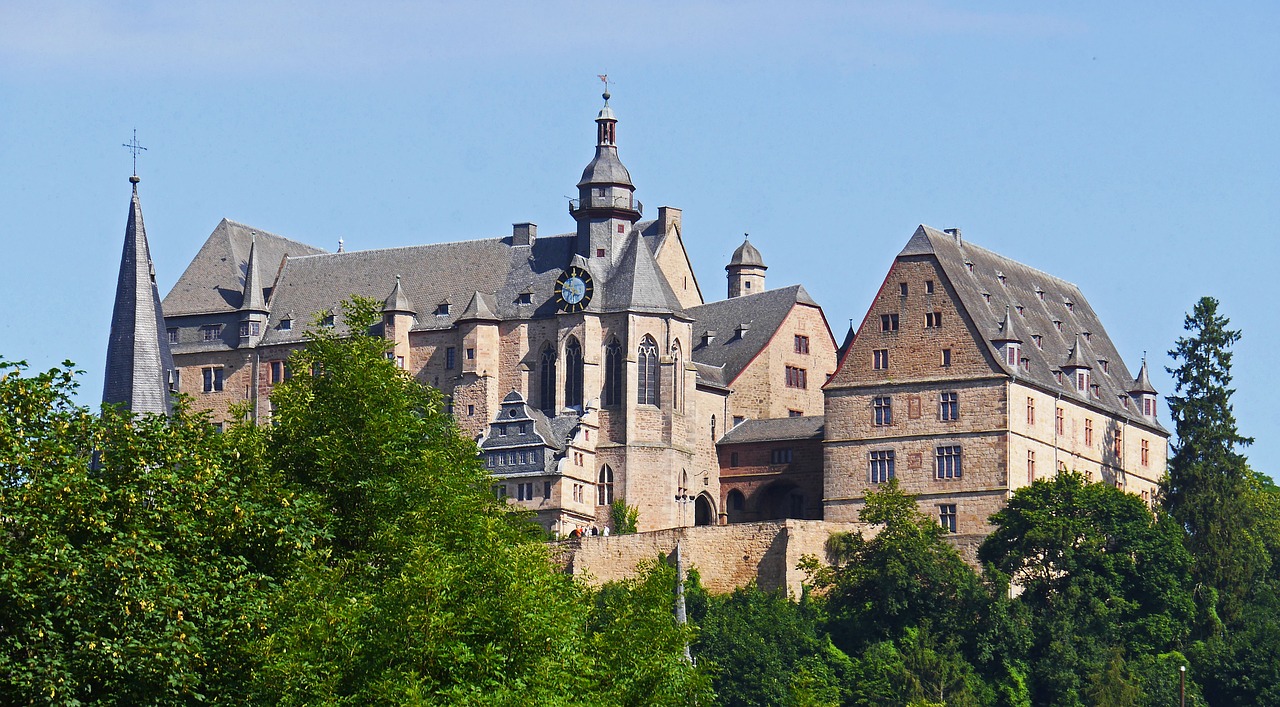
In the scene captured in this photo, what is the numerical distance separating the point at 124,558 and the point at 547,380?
64.6m

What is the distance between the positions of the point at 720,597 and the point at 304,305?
32895mm

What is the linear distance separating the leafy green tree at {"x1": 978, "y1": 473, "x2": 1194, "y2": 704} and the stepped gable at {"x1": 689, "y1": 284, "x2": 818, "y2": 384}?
67.1 ft

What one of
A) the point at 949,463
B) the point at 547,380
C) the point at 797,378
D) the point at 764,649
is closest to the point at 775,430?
the point at 797,378

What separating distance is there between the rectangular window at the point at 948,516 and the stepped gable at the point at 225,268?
36478 millimetres

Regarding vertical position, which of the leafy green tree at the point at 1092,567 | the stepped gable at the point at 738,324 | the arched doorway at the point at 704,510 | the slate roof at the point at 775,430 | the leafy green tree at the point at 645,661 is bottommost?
the leafy green tree at the point at 645,661

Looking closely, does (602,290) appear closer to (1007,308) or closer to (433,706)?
(1007,308)

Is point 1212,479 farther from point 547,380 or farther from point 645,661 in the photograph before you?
point 645,661

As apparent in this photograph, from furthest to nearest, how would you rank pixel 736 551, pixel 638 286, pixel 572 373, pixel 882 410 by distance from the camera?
pixel 638 286 < pixel 572 373 < pixel 882 410 < pixel 736 551

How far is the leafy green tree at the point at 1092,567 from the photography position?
9988cm

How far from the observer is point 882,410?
108375mm

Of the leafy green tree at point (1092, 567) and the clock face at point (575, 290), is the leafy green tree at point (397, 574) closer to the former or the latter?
the leafy green tree at point (1092, 567)

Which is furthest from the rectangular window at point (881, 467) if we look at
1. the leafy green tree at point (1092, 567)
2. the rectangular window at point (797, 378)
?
the rectangular window at point (797, 378)

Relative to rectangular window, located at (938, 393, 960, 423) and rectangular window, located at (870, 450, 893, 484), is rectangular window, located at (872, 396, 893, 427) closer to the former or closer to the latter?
rectangular window, located at (870, 450, 893, 484)

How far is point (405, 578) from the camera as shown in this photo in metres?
52.4
